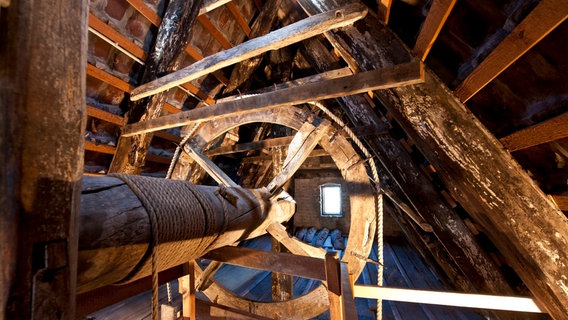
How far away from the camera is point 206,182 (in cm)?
440

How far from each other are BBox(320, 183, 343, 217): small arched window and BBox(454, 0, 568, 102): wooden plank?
7.68 metres

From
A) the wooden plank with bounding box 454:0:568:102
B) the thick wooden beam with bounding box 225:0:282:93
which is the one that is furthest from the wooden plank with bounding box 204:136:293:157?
the wooden plank with bounding box 454:0:568:102

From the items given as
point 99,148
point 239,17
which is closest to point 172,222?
point 99,148

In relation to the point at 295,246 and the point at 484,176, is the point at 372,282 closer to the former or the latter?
the point at 295,246

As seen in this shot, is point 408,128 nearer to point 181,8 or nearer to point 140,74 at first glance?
point 181,8

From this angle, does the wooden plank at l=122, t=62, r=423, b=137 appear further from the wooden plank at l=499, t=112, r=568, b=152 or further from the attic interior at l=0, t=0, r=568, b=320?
the wooden plank at l=499, t=112, r=568, b=152

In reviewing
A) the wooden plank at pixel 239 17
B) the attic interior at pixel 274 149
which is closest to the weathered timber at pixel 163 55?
the attic interior at pixel 274 149

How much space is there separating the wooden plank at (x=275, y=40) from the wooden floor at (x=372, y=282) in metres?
2.35

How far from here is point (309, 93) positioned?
1.77 m

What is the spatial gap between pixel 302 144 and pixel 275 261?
1211mm

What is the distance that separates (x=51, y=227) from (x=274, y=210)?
5.63 feet

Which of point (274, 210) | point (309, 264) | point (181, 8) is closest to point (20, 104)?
point (309, 264)

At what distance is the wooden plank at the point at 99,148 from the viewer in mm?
2812

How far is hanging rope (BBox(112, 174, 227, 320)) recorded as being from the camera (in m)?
0.87
